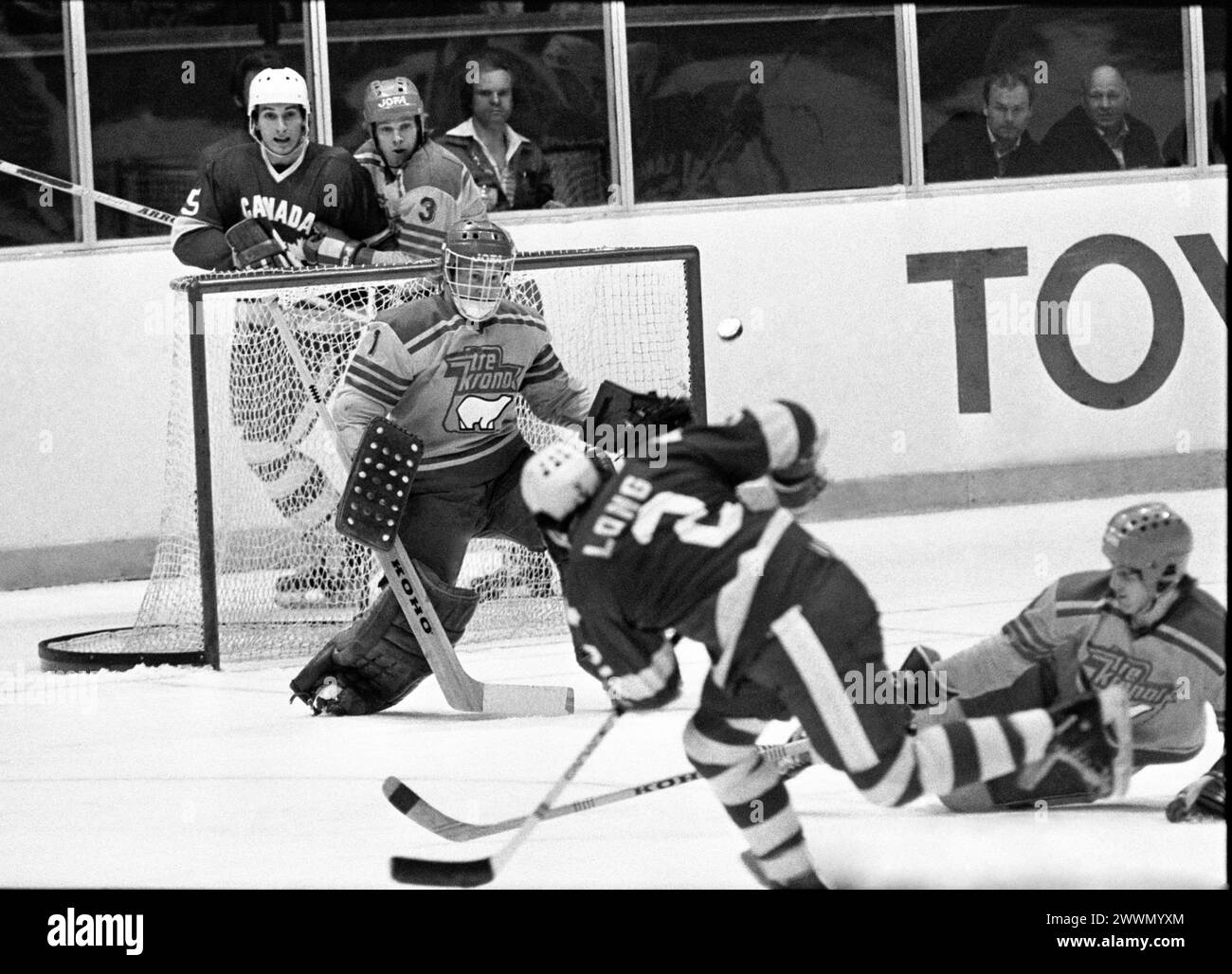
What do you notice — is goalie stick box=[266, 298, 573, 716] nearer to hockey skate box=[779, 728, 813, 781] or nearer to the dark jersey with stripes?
hockey skate box=[779, 728, 813, 781]

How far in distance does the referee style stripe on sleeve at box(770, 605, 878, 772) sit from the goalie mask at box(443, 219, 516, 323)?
79.2 inches

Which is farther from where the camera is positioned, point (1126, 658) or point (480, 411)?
point (480, 411)

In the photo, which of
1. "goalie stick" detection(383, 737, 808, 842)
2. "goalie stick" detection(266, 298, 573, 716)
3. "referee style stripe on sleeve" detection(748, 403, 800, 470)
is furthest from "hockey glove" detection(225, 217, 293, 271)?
"referee style stripe on sleeve" detection(748, 403, 800, 470)

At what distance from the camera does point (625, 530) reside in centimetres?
320

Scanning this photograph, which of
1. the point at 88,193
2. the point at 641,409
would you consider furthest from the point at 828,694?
the point at 88,193

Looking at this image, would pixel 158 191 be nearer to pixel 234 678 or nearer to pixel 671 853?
pixel 234 678

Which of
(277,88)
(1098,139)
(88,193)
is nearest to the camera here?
(277,88)

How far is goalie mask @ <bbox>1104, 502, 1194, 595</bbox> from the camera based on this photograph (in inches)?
141

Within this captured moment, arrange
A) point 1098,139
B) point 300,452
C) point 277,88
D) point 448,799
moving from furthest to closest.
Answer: point 1098,139 → point 300,452 → point 277,88 → point 448,799

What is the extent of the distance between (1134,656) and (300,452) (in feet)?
10.0

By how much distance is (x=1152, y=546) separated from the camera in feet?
11.7

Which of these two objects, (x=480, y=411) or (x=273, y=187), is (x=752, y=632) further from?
(x=273, y=187)

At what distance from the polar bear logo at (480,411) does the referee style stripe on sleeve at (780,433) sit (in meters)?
1.87
